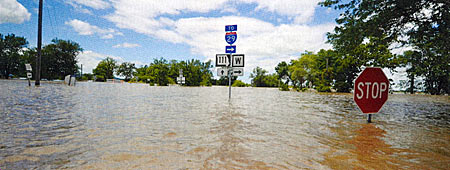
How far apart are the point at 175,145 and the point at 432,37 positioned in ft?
28.3

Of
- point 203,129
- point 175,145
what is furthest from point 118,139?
point 203,129

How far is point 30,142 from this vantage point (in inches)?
105

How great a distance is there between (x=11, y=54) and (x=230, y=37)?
47834 millimetres

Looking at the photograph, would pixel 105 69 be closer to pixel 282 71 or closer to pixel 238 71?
pixel 282 71

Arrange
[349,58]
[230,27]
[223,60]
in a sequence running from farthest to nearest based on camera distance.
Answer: [349,58]
[223,60]
[230,27]

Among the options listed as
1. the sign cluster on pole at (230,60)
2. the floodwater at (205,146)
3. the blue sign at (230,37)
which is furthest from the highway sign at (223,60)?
→ the floodwater at (205,146)

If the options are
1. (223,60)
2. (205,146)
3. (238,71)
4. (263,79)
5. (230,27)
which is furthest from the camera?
(263,79)

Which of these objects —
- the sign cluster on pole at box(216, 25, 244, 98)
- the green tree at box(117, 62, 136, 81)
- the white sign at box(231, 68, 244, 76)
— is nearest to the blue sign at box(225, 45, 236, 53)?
A: the sign cluster on pole at box(216, 25, 244, 98)

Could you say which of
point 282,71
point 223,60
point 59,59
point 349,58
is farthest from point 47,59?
point 282,71

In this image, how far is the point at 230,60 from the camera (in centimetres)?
1165

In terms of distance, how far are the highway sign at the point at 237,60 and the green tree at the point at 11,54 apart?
143 feet

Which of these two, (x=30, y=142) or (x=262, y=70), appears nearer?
(x=30, y=142)

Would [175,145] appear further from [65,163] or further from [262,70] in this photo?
[262,70]

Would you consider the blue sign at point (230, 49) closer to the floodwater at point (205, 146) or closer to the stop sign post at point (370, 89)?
the stop sign post at point (370, 89)
